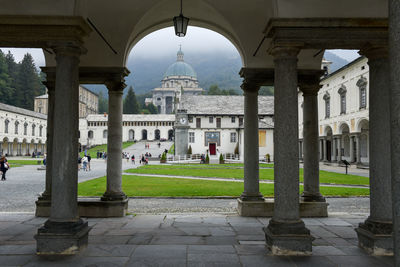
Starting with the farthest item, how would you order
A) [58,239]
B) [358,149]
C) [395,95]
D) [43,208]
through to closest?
[358,149] < [43,208] < [58,239] < [395,95]

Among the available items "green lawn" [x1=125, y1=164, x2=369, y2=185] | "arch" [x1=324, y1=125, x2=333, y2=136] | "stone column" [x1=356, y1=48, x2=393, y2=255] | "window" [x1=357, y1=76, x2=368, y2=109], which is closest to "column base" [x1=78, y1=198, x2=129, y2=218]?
"stone column" [x1=356, y1=48, x2=393, y2=255]

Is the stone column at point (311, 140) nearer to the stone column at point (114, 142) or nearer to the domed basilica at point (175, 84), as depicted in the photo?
the stone column at point (114, 142)

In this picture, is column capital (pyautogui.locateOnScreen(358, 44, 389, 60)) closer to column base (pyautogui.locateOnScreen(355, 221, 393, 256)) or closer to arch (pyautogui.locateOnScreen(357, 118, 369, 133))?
column base (pyautogui.locateOnScreen(355, 221, 393, 256))

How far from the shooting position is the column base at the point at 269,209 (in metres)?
8.73

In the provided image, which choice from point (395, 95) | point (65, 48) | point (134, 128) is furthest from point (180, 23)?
point (134, 128)

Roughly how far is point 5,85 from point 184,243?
8995cm

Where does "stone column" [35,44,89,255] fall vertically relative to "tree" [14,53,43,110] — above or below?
below

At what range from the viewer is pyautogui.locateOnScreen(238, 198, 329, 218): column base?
8727mm

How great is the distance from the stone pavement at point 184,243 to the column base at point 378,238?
160 mm

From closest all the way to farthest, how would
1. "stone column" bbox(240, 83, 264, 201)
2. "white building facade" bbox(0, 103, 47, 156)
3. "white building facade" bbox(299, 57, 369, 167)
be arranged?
"stone column" bbox(240, 83, 264, 201) → "white building facade" bbox(299, 57, 369, 167) → "white building facade" bbox(0, 103, 47, 156)

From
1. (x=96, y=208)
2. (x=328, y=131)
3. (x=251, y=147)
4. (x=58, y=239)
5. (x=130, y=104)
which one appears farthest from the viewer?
(x=130, y=104)

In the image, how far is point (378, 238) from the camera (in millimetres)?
5410

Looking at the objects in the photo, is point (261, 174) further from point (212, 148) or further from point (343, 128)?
point (212, 148)

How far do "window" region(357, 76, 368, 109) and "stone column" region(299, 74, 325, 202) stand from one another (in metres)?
24.6
